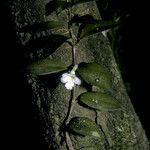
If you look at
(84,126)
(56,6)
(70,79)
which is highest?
(56,6)

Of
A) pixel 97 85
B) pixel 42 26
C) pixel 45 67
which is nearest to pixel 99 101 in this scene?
pixel 97 85

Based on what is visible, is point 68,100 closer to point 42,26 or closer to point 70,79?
point 70,79

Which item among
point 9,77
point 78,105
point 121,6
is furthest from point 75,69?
point 121,6

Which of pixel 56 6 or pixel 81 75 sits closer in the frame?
pixel 81 75

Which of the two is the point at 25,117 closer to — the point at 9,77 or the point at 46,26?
the point at 9,77

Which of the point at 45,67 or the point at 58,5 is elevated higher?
the point at 58,5

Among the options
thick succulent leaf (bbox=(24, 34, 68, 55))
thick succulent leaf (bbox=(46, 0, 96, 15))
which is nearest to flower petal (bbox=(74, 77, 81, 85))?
thick succulent leaf (bbox=(24, 34, 68, 55))
